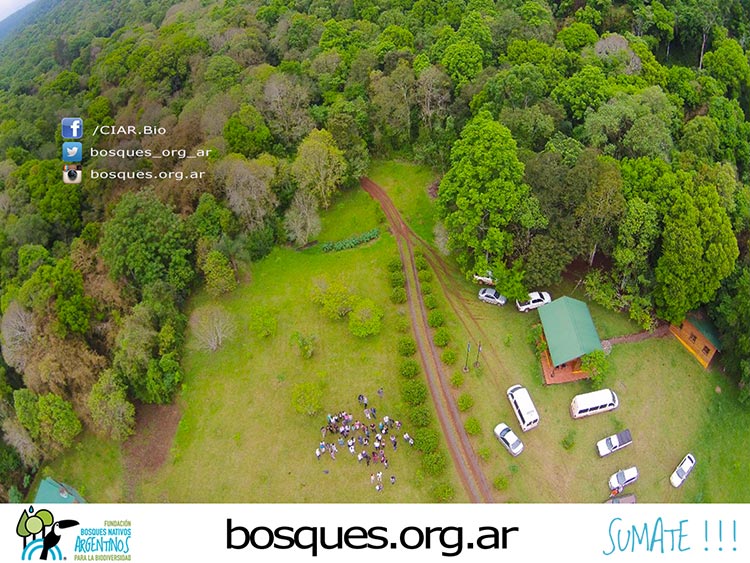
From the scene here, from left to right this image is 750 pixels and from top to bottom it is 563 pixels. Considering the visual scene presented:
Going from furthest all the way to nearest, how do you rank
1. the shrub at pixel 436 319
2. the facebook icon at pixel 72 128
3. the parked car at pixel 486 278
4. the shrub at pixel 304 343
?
the facebook icon at pixel 72 128 → the parked car at pixel 486 278 → the shrub at pixel 436 319 → the shrub at pixel 304 343

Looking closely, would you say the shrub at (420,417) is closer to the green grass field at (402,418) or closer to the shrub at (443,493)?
the green grass field at (402,418)

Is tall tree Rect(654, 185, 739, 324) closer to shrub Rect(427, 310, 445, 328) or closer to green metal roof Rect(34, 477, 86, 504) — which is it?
shrub Rect(427, 310, 445, 328)

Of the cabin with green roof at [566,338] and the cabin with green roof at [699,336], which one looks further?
the cabin with green roof at [699,336]

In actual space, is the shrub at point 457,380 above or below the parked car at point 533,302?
below

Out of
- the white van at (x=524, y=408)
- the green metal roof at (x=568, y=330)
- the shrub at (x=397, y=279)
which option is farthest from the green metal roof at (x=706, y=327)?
the shrub at (x=397, y=279)

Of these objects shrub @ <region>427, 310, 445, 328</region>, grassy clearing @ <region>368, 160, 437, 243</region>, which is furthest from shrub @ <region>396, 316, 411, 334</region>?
grassy clearing @ <region>368, 160, 437, 243</region>

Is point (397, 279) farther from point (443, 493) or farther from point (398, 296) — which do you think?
point (443, 493)

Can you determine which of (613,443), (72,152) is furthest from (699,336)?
(72,152)
